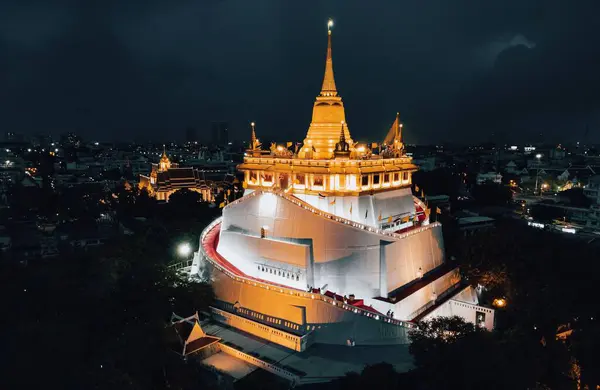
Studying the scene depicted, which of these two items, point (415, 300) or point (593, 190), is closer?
point (415, 300)

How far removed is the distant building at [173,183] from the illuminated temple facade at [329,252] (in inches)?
1250

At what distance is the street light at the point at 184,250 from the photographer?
29.5 m

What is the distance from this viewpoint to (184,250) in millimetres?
29812

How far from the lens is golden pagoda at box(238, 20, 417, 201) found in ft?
73.9

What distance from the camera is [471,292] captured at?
25.6 meters

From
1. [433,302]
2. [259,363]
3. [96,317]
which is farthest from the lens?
[433,302]

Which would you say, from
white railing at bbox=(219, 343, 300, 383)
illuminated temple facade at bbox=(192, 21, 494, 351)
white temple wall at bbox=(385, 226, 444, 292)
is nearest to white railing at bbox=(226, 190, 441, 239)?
illuminated temple facade at bbox=(192, 21, 494, 351)

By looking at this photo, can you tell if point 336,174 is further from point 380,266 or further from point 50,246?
point 50,246

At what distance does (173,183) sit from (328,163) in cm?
3963

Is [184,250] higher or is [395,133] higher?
[395,133]

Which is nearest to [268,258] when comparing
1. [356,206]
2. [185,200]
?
[356,206]

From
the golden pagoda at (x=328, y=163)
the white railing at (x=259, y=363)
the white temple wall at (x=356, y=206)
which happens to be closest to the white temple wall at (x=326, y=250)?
the golden pagoda at (x=328, y=163)

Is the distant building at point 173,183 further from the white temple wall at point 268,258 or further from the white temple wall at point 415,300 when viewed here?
the white temple wall at point 415,300

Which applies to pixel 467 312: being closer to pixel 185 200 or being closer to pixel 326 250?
pixel 326 250
